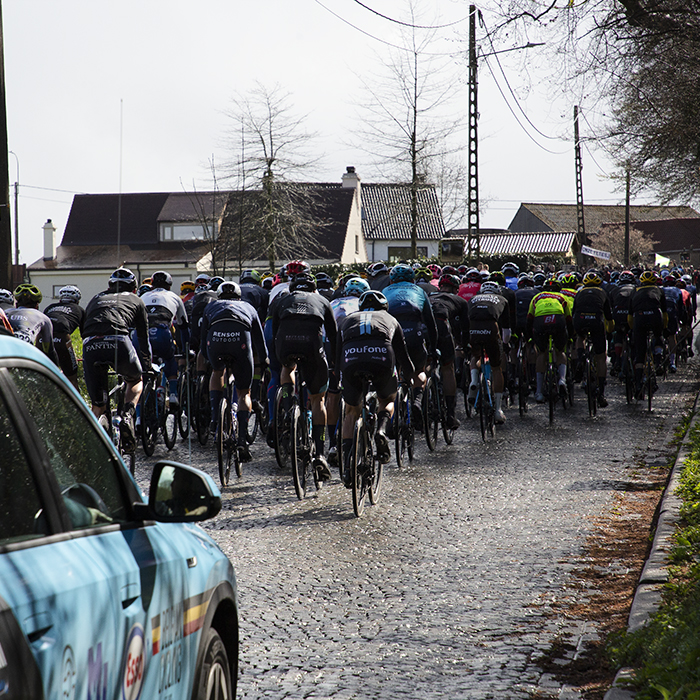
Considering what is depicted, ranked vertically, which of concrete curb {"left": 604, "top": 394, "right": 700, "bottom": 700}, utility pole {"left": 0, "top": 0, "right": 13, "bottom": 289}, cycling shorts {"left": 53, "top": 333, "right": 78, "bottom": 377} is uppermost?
utility pole {"left": 0, "top": 0, "right": 13, "bottom": 289}

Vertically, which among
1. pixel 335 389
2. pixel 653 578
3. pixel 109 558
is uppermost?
pixel 109 558

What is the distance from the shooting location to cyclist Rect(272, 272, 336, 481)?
9227mm

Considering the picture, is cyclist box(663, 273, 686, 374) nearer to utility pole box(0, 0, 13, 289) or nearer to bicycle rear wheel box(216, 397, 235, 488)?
bicycle rear wheel box(216, 397, 235, 488)

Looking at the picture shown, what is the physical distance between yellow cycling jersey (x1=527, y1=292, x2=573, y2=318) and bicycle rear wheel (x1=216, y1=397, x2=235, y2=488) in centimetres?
612

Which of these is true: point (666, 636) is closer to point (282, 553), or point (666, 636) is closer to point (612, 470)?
point (282, 553)

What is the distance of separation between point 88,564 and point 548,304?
1263 cm

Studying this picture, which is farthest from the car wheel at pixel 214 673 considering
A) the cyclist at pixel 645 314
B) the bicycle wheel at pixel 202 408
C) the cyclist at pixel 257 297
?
the cyclist at pixel 645 314

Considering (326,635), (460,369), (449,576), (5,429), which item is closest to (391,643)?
(326,635)

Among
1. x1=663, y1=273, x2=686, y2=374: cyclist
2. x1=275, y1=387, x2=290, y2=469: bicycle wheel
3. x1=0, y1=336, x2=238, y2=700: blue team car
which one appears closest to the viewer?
x1=0, y1=336, x2=238, y2=700: blue team car

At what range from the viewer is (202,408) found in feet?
40.7

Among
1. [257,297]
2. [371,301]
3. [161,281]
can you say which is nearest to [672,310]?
[257,297]

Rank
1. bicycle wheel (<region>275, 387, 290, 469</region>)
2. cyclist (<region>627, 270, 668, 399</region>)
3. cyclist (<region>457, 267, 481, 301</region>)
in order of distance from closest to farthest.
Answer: bicycle wheel (<region>275, 387, 290, 469</region>) < cyclist (<region>627, 270, 668, 399</region>) < cyclist (<region>457, 267, 481, 301</region>)

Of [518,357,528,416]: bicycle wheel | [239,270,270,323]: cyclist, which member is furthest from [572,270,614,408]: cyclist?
[239,270,270,323]: cyclist

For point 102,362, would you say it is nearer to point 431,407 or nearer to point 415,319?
point 415,319
